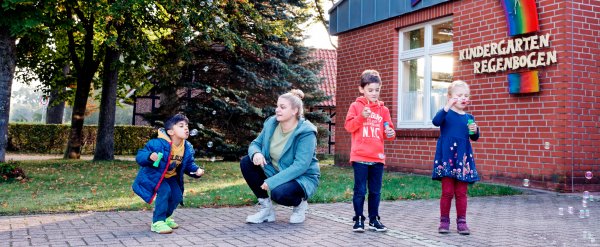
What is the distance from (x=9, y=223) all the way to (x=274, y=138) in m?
2.61

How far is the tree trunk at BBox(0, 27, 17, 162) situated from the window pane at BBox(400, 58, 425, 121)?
27.0ft

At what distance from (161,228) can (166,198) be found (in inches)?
11.6

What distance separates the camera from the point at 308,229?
528 cm

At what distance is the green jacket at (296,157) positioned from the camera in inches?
210

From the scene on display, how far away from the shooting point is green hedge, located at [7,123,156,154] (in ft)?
86.0

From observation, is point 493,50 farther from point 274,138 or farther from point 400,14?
point 274,138

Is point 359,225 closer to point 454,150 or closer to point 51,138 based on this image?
point 454,150

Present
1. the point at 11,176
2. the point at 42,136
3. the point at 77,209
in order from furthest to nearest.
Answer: the point at 42,136 < the point at 11,176 < the point at 77,209

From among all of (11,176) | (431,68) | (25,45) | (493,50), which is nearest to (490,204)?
(493,50)

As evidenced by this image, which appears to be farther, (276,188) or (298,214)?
(298,214)

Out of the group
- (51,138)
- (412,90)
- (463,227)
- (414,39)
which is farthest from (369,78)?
(51,138)

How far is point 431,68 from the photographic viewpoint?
11.6 meters

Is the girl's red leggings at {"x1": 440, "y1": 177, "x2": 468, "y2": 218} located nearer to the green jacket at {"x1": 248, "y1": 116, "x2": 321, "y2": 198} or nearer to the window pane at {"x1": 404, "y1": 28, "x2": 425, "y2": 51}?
the green jacket at {"x1": 248, "y1": 116, "x2": 321, "y2": 198}

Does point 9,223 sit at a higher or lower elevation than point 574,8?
lower
